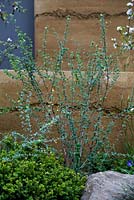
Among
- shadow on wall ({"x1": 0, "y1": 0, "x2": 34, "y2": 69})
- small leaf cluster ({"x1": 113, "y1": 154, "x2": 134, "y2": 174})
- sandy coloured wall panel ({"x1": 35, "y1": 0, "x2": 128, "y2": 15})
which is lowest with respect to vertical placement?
small leaf cluster ({"x1": 113, "y1": 154, "x2": 134, "y2": 174})

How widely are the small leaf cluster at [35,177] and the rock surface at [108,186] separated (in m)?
0.09

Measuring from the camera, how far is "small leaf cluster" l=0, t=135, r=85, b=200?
400cm

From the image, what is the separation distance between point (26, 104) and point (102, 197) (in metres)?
1.18

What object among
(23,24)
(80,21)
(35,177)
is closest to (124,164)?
(35,177)

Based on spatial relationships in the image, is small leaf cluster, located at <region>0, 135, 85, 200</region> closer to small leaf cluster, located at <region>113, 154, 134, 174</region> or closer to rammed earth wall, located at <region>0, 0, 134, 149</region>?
small leaf cluster, located at <region>113, 154, 134, 174</region>

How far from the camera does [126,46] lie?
529 cm

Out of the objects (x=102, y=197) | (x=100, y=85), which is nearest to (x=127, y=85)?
(x=100, y=85)

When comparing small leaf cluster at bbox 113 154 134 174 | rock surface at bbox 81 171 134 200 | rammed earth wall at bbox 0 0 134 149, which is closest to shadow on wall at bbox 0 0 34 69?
rammed earth wall at bbox 0 0 134 149

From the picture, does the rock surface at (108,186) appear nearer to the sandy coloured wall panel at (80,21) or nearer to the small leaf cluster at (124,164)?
the small leaf cluster at (124,164)

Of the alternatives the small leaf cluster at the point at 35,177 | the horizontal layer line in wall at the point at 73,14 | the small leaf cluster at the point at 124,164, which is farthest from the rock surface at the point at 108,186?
the horizontal layer line in wall at the point at 73,14

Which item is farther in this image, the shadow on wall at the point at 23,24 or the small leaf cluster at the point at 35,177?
the shadow on wall at the point at 23,24

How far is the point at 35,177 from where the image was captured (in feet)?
13.4

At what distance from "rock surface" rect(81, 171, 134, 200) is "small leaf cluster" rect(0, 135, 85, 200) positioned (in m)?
0.09

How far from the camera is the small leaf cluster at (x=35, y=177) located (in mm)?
4000
